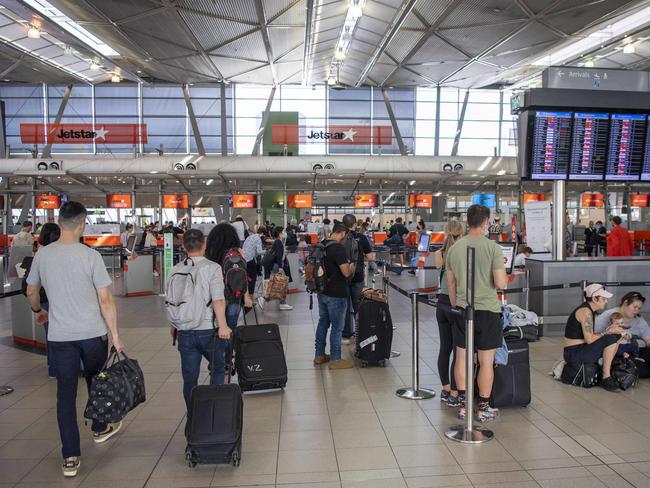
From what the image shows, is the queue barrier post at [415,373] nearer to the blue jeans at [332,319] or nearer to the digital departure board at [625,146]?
the blue jeans at [332,319]

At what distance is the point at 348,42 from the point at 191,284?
2035 cm

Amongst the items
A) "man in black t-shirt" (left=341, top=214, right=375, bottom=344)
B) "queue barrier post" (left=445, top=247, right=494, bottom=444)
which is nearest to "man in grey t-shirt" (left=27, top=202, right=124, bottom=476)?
"queue barrier post" (left=445, top=247, right=494, bottom=444)

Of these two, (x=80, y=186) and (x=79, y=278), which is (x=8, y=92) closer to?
(x=80, y=186)

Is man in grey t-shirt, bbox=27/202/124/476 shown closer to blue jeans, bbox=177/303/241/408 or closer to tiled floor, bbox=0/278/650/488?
tiled floor, bbox=0/278/650/488

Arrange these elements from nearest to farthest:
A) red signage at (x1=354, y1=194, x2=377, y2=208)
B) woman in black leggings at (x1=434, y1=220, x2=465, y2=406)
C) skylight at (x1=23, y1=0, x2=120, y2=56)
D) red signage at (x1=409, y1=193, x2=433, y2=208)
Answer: woman in black leggings at (x1=434, y1=220, x2=465, y2=406) < skylight at (x1=23, y1=0, x2=120, y2=56) < red signage at (x1=409, y1=193, x2=433, y2=208) < red signage at (x1=354, y1=194, x2=377, y2=208)

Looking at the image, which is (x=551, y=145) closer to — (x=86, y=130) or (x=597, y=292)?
(x=597, y=292)

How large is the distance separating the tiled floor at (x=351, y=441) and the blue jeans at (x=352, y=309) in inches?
54.6

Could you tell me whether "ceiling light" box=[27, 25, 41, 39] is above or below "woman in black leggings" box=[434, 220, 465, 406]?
above

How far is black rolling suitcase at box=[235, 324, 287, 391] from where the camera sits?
559cm

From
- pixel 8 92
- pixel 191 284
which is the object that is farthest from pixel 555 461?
pixel 8 92

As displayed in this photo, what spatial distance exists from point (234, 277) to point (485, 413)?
239 cm

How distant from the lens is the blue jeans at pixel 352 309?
25.5 feet

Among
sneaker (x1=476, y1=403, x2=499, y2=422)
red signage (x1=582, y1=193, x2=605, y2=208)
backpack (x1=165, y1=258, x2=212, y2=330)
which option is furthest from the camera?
red signage (x1=582, y1=193, x2=605, y2=208)

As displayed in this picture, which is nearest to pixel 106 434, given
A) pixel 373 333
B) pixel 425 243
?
pixel 373 333
